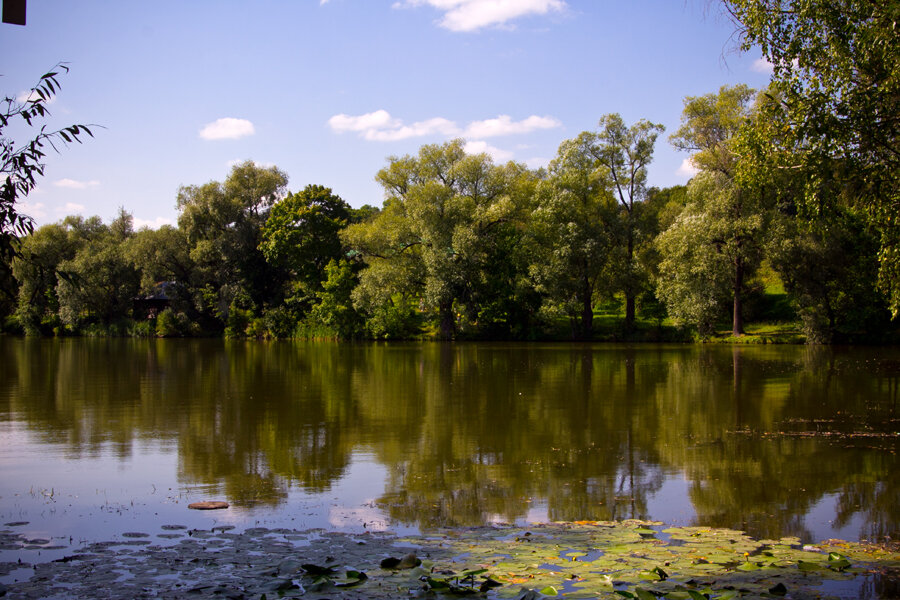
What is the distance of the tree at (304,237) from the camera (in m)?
59.8

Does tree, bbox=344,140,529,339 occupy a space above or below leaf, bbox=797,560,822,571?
above

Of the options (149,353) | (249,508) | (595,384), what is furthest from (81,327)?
(249,508)

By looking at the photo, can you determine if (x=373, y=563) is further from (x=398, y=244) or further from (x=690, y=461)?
(x=398, y=244)

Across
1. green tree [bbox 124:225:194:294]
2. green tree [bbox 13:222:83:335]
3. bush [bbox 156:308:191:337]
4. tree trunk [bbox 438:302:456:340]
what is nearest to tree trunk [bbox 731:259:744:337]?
tree trunk [bbox 438:302:456:340]

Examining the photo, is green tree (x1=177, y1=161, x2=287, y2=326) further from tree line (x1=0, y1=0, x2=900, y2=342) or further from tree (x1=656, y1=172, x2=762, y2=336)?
tree (x1=656, y1=172, x2=762, y2=336)

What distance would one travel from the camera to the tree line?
134 feet

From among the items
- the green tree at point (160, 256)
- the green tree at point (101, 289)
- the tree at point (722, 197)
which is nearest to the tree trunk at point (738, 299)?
the tree at point (722, 197)

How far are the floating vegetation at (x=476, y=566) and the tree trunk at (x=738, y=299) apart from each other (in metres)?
38.0

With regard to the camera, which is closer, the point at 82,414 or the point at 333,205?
the point at 82,414

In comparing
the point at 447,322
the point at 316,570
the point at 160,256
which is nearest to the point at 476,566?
the point at 316,570

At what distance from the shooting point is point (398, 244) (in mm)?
52656

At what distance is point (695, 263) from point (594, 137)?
1235 cm

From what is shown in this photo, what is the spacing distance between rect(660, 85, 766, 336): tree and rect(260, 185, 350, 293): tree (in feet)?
96.9

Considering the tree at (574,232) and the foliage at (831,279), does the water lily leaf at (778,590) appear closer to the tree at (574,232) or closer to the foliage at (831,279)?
the foliage at (831,279)
